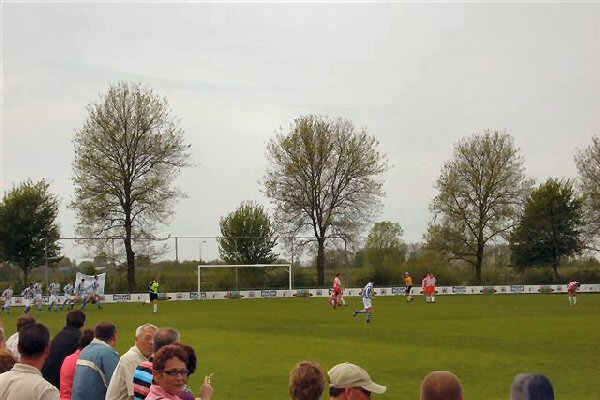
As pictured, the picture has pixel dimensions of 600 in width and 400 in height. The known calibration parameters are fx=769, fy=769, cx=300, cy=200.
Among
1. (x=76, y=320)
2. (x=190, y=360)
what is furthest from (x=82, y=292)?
(x=190, y=360)

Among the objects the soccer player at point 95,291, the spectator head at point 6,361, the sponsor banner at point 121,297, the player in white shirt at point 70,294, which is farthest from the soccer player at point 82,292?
the spectator head at point 6,361

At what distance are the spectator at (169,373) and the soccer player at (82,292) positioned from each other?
44025 mm

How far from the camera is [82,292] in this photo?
48.6 metres

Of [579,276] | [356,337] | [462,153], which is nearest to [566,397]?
[356,337]

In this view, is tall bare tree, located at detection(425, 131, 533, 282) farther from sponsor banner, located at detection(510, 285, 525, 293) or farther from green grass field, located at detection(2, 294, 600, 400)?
green grass field, located at detection(2, 294, 600, 400)

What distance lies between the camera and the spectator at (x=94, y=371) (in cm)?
747

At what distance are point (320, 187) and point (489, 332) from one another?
4855 centimetres

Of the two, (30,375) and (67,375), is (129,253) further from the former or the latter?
(30,375)

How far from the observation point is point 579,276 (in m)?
69.3

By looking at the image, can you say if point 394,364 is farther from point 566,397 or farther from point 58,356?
point 58,356

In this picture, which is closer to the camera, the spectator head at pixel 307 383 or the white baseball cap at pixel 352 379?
the white baseball cap at pixel 352 379

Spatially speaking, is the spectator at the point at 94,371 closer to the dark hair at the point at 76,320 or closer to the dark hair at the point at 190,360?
the dark hair at the point at 76,320

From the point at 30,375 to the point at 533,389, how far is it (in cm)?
364

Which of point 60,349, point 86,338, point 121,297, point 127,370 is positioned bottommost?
point 127,370
